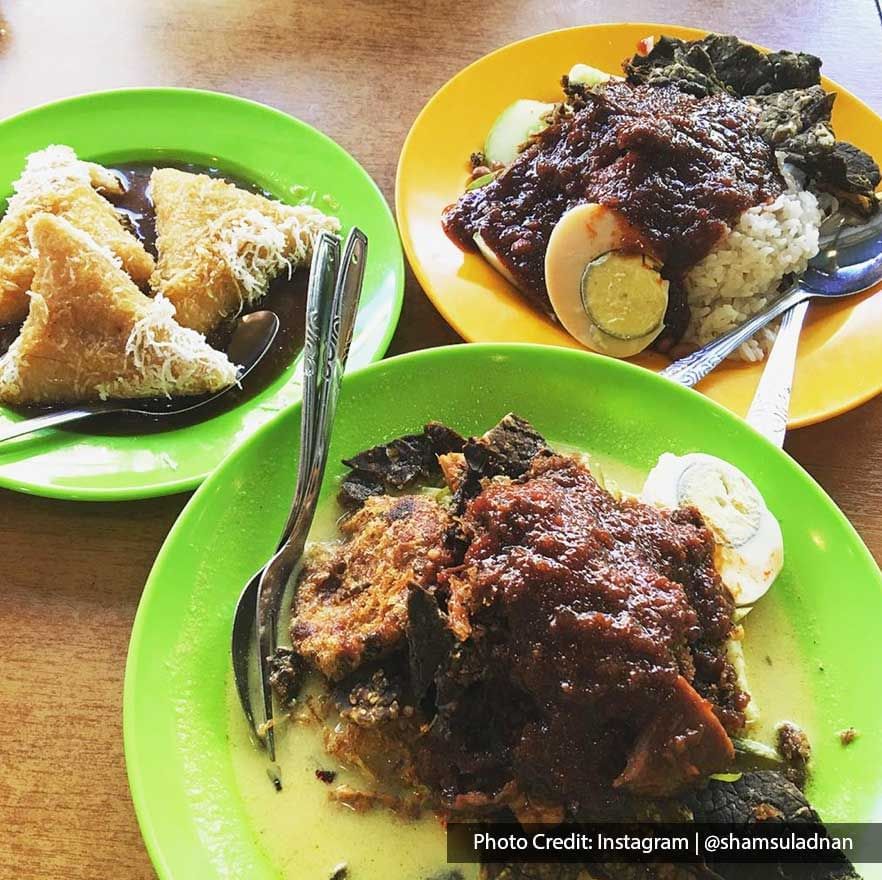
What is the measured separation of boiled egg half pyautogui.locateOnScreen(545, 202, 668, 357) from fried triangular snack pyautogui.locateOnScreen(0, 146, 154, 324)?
1.10 meters

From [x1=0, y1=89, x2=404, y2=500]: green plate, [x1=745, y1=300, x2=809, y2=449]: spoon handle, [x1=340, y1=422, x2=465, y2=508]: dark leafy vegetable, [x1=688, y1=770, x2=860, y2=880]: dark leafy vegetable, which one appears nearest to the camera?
[x1=688, y1=770, x2=860, y2=880]: dark leafy vegetable

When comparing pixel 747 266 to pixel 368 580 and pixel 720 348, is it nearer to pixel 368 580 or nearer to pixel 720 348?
pixel 720 348

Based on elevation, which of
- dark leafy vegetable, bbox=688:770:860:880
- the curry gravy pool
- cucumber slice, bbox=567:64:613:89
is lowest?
the curry gravy pool

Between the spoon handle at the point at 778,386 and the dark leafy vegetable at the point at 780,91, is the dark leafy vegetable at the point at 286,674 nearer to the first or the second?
the spoon handle at the point at 778,386

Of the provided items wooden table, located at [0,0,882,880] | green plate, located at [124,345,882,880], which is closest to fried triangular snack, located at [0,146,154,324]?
wooden table, located at [0,0,882,880]

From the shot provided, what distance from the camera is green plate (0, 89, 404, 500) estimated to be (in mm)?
1744

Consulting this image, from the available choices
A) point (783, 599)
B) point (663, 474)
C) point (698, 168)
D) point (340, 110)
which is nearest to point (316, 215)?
point (340, 110)

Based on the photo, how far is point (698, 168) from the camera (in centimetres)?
220

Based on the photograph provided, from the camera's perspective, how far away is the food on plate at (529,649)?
123 cm

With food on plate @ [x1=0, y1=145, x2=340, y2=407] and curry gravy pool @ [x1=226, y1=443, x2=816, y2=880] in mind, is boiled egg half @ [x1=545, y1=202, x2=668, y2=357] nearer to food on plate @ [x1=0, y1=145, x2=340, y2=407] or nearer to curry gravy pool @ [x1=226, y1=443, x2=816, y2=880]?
food on plate @ [x1=0, y1=145, x2=340, y2=407]

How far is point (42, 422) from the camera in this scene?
179 centimetres

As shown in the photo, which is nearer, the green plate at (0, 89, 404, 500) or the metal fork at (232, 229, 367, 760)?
the metal fork at (232, 229, 367, 760)

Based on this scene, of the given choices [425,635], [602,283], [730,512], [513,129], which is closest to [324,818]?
[425,635]

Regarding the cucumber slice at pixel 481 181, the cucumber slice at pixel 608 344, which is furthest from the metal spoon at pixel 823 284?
the cucumber slice at pixel 481 181
